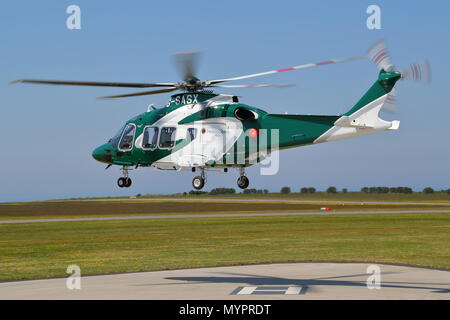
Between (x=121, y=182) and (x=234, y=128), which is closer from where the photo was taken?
(x=234, y=128)

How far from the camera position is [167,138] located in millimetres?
40031

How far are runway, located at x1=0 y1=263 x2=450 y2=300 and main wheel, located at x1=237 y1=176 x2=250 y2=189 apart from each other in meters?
10.9

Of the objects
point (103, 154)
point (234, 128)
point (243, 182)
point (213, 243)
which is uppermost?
point (234, 128)

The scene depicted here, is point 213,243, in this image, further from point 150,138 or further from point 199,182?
point 199,182

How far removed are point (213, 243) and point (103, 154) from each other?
4612 centimetres

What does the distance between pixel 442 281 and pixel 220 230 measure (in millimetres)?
57474

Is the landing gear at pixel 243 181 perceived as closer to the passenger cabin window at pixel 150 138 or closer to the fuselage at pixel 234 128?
the fuselage at pixel 234 128

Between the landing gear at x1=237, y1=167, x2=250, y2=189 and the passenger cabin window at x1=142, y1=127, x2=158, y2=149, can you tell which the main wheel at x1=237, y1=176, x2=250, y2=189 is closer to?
the landing gear at x1=237, y1=167, x2=250, y2=189

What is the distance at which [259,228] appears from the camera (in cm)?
11006

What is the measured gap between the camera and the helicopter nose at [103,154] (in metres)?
43.1

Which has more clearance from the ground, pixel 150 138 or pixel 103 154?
pixel 150 138

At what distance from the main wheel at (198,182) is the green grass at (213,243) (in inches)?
1034

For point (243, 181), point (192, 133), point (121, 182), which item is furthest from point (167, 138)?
point (243, 181)
